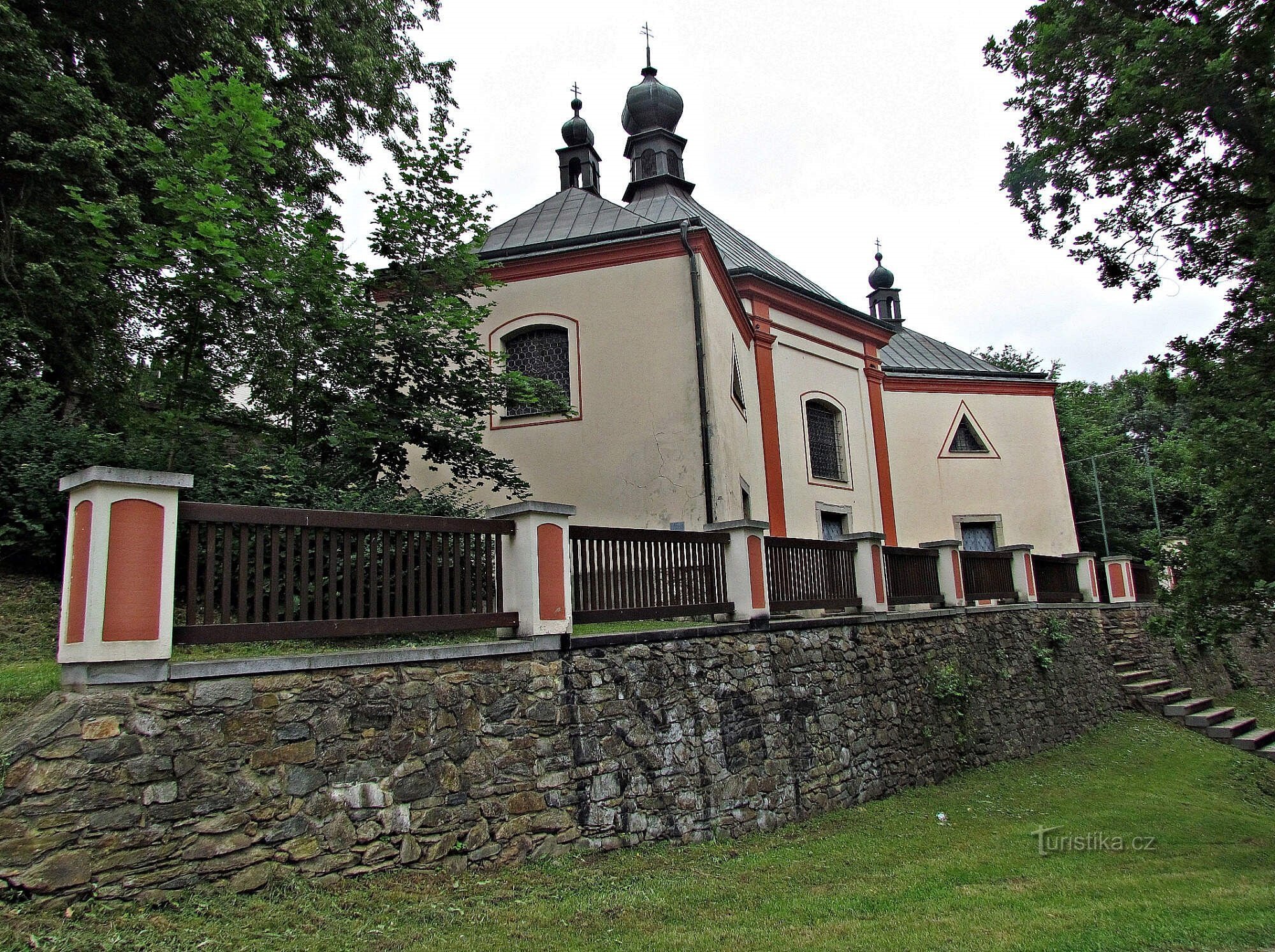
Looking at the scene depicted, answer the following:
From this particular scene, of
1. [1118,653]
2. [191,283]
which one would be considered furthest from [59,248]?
[1118,653]

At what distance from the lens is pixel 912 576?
1079 centimetres

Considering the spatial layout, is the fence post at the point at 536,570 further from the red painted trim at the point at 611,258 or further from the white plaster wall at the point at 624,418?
the red painted trim at the point at 611,258

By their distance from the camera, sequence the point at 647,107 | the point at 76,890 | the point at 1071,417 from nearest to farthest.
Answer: the point at 76,890, the point at 647,107, the point at 1071,417

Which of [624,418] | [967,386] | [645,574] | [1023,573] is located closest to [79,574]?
[645,574]

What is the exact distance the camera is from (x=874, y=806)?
26.7 feet

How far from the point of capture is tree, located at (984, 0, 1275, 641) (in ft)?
23.1

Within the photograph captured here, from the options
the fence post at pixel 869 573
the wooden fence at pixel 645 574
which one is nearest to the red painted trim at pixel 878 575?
the fence post at pixel 869 573

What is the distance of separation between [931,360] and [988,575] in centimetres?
912

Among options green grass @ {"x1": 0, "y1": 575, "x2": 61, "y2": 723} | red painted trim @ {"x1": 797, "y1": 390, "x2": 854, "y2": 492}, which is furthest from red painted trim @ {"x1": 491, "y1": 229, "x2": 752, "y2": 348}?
green grass @ {"x1": 0, "y1": 575, "x2": 61, "y2": 723}

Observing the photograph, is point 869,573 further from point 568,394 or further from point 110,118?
point 110,118

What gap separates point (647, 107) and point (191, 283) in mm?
15865

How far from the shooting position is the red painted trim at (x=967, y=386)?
19.2 metres

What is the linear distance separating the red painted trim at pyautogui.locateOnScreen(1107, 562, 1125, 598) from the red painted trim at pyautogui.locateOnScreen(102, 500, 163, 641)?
55.3ft

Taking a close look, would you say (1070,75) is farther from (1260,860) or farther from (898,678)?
(1260,860)
